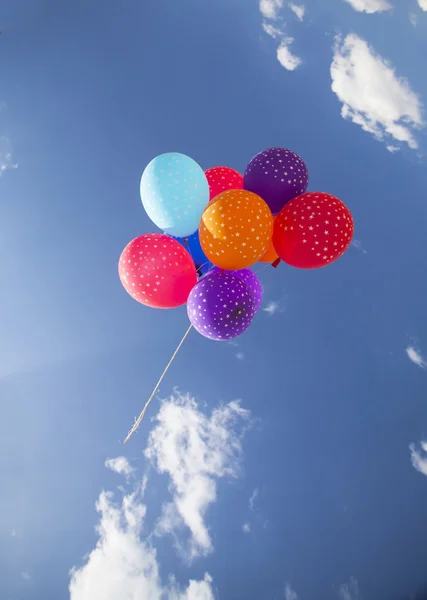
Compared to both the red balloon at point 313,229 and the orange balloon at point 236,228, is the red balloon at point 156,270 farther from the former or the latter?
the red balloon at point 313,229

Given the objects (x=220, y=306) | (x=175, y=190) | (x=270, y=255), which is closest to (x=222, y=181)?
(x=175, y=190)

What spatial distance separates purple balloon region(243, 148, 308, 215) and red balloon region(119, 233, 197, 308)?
1.75 feet

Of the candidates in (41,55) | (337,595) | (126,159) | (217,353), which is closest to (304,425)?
(217,353)

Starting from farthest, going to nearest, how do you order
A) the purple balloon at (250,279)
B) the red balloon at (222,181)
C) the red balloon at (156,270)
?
1. the red balloon at (222,181)
2. the purple balloon at (250,279)
3. the red balloon at (156,270)

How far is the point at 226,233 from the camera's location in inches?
64.6

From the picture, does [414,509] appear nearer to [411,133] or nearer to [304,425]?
[304,425]

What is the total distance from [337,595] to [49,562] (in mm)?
2499

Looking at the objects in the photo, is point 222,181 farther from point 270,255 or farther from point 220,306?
point 220,306

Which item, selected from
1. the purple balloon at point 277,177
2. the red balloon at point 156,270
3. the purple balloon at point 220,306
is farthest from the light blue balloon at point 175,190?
the purple balloon at point 220,306

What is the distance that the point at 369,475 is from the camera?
3.13 metres

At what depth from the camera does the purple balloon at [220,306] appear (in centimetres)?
166

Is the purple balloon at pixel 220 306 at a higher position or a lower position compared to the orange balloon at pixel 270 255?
lower

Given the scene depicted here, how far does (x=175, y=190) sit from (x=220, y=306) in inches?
26.4

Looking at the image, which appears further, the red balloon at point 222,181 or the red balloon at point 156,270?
the red balloon at point 222,181
